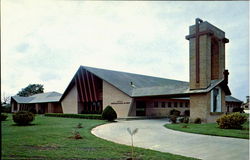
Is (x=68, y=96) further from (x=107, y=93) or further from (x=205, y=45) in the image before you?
(x=205, y=45)

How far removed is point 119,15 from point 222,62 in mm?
23326

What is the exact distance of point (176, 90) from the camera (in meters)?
26.2

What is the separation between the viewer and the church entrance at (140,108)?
A: 32.1 meters

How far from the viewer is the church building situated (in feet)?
75.7

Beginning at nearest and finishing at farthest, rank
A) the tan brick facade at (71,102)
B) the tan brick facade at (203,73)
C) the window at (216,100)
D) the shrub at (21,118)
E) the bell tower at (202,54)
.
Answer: the shrub at (21,118)
the tan brick facade at (203,73)
the bell tower at (202,54)
the window at (216,100)
the tan brick facade at (71,102)

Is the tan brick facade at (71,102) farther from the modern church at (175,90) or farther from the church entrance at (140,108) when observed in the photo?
the church entrance at (140,108)

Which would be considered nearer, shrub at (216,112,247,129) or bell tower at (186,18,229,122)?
shrub at (216,112,247,129)

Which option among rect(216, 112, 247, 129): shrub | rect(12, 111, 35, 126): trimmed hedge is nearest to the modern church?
rect(216, 112, 247, 129): shrub

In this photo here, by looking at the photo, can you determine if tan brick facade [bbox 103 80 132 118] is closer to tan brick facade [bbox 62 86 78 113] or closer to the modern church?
the modern church

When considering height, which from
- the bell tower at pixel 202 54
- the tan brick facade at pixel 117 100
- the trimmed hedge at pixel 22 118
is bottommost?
the trimmed hedge at pixel 22 118

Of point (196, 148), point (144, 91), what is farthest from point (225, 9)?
point (144, 91)

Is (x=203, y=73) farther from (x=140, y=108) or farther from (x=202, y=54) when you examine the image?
(x=140, y=108)

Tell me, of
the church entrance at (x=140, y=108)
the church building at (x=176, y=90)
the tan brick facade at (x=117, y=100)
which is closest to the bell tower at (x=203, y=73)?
the church building at (x=176, y=90)

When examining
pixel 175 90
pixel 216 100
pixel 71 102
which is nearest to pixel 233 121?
pixel 216 100
